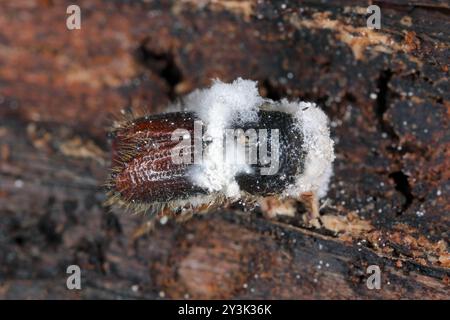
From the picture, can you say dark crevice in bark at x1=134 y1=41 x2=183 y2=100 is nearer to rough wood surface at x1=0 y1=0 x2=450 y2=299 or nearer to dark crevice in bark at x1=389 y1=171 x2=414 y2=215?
rough wood surface at x1=0 y1=0 x2=450 y2=299

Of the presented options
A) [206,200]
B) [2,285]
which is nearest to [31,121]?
[2,285]

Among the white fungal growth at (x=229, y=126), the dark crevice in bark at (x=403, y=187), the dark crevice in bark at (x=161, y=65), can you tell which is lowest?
the dark crevice in bark at (x=403, y=187)

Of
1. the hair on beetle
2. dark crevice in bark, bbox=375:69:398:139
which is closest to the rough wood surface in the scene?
dark crevice in bark, bbox=375:69:398:139

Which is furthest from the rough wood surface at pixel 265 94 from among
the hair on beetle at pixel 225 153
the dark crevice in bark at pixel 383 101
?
the hair on beetle at pixel 225 153

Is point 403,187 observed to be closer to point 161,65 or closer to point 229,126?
point 229,126

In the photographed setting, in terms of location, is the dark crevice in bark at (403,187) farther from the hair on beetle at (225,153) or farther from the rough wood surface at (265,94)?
the hair on beetle at (225,153)

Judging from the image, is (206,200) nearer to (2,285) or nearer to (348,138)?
(348,138)

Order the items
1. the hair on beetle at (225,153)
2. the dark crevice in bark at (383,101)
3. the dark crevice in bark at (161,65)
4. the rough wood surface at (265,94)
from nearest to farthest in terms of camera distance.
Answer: the hair on beetle at (225,153) < the rough wood surface at (265,94) < the dark crevice in bark at (383,101) < the dark crevice in bark at (161,65)

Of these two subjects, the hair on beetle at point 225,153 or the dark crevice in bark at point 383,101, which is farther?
the dark crevice in bark at point 383,101
